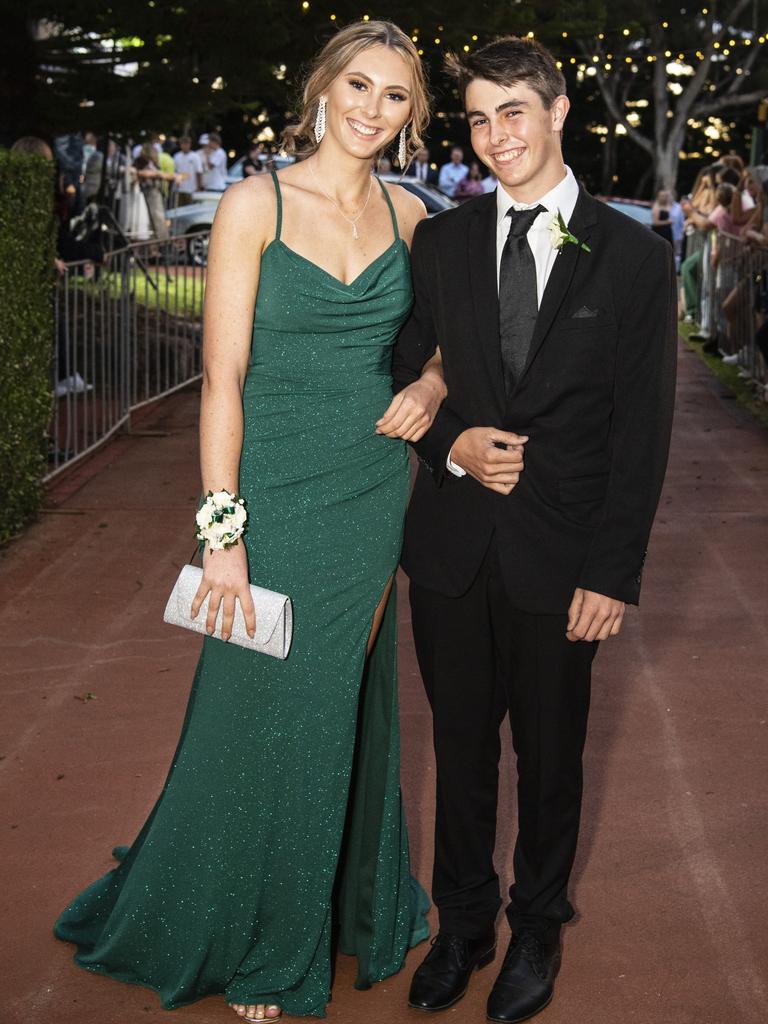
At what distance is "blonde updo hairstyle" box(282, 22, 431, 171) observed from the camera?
11.8 feet

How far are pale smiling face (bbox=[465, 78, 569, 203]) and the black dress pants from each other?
883mm

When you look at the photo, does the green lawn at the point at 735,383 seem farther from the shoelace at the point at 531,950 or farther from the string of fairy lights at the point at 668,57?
the string of fairy lights at the point at 668,57

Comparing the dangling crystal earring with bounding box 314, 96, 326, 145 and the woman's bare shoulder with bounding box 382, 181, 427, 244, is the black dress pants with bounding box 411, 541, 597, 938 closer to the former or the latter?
the woman's bare shoulder with bounding box 382, 181, 427, 244

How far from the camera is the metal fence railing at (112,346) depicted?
10750 millimetres

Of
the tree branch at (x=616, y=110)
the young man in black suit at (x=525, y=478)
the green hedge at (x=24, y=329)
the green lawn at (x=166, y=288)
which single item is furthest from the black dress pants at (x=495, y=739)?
the tree branch at (x=616, y=110)

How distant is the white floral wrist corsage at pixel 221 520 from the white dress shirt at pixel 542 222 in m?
0.54

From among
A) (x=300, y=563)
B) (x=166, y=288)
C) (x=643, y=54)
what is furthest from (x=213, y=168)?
(x=300, y=563)

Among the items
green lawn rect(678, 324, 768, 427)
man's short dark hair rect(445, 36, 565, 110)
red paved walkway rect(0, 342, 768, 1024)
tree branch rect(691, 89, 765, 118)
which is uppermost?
tree branch rect(691, 89, 765, 118)

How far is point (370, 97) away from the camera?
141 inches

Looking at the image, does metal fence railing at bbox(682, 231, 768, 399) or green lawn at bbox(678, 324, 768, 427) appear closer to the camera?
green lawn at bbox(678, 324, 768, 427)

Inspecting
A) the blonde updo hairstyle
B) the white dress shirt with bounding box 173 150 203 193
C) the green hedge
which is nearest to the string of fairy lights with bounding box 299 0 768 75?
the white dress shirt with bounding box 173 150 203 193

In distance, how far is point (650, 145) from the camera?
134 feet

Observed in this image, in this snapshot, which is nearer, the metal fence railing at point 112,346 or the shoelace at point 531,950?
the shoelace at point 531,950

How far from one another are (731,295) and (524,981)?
12.9 m
